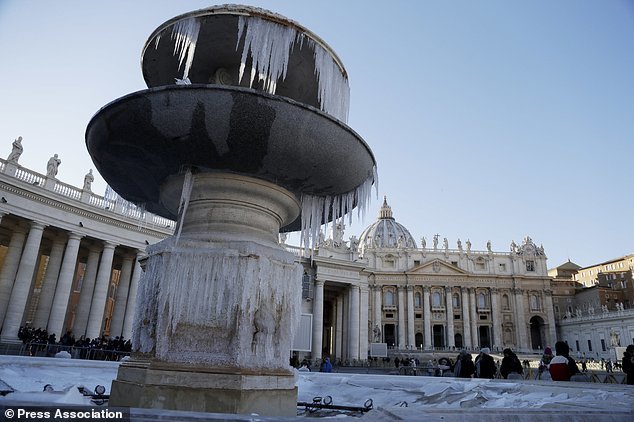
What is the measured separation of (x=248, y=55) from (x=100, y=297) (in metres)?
24.9

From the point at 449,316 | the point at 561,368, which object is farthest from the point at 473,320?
the point at 561,368

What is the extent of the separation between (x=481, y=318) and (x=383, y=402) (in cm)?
7801

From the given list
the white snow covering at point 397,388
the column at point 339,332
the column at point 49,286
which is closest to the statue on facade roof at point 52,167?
the column at point 49,286

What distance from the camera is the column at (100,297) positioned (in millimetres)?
26250

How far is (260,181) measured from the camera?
217 inches

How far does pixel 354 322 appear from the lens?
126ft

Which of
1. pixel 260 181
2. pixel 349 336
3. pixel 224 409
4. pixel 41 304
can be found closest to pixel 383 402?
pixel 224 409

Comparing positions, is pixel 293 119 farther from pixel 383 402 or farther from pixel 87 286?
pixel 87 286

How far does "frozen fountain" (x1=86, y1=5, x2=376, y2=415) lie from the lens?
15.1 feet

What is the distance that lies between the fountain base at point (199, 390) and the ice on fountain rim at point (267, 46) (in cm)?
344

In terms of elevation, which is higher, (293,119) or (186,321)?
(293,119)

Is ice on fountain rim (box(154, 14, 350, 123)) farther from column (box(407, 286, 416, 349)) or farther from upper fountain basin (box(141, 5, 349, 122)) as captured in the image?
column (box(407, 286, 416, 349))

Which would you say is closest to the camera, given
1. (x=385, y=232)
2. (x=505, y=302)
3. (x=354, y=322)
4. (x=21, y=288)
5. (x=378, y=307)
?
(x=21, y=288)

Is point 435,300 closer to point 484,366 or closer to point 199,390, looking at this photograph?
point 484,366
